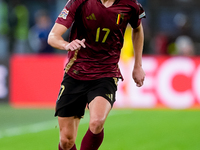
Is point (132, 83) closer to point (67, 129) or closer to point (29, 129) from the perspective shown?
point (29, 129)

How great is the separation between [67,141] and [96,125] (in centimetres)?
61

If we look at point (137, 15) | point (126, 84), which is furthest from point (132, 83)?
point (137, 15)

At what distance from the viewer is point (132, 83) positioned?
13297 millimetres

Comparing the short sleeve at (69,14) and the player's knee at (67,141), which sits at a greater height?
the short sleeve at (69,14)

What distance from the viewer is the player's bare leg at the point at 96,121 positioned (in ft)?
16.5

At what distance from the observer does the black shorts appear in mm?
5301

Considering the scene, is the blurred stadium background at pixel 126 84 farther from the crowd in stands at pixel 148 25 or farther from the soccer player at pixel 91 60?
the soccer player at pixel 91 60

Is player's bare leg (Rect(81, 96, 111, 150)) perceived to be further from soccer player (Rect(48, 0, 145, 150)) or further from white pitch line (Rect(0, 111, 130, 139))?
white pitch line (Rect(0, 111, 130, 139))

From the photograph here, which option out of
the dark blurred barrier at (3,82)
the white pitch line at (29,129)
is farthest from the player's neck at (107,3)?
the dark blurred barrier at (3,82)

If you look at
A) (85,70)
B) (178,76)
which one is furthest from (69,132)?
(178,76)

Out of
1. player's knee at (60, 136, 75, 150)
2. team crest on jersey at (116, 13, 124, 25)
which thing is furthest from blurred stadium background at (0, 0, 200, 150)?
team crest on jersey at (116, 13, 124, 25)

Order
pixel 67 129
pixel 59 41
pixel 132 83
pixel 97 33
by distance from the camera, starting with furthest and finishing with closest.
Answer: pixel 132 83 → pixel 67 129 → pixel 97 33 → pixel 59 41

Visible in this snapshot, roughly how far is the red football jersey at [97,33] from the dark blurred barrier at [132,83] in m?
7.74

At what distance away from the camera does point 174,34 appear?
16.8 m
